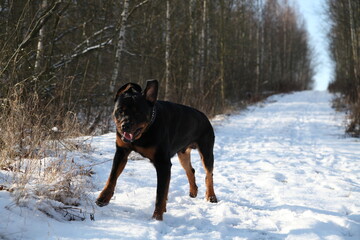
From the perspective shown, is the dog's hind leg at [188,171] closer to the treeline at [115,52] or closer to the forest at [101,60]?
the forest at [101,60]

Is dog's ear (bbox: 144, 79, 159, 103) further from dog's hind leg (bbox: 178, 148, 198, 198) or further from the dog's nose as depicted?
dog's hind leg (bbox: 178, 148, 198, 198)

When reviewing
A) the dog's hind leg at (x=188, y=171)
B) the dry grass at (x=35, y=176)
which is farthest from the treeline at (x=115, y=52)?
the dog's hind leg at (x=188, y=171)

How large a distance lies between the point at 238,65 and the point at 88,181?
1856 cm

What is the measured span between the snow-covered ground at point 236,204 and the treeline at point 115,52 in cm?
162

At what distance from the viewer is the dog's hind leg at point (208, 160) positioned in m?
3.71

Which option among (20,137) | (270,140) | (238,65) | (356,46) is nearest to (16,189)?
(20,137)

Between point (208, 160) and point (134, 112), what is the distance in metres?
1.37

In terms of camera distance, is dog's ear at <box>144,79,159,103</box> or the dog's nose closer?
the dog's nose

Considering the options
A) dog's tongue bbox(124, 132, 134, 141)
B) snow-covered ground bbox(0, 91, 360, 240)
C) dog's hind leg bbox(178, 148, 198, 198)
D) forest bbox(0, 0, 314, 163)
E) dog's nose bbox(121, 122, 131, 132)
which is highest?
forest bbox(0, 0, 314, 163)

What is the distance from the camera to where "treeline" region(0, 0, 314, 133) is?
17.6ft

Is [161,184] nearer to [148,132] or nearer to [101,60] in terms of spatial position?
[148,132]

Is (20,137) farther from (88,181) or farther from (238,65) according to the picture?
(238,65)

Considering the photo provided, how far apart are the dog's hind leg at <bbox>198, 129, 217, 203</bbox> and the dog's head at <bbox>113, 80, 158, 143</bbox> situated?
1.06 metres

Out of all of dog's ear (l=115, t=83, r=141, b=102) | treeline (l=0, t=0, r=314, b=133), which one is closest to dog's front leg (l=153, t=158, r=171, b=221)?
dog's ear (l=115, t=83, r=141, b=102)
